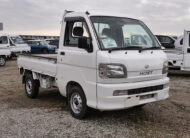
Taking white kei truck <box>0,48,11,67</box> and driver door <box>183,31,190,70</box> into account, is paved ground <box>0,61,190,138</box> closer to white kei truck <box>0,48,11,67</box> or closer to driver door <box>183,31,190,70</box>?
driver door <box>183,31,190,70</box>

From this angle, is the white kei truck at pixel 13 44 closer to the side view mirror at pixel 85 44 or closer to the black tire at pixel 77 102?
the black tire at pixel 77 102

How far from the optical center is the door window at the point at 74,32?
220 inches

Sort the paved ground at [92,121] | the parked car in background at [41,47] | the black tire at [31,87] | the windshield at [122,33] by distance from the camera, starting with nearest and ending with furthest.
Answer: the paved ground at [92,121] < the windshield at [122,33] < the black tire at [31,87] < the parked car in background at [41,47]

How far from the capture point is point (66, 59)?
5.86 metres

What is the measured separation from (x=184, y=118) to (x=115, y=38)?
2280 mm

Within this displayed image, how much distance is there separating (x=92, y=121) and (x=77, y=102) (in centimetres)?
51

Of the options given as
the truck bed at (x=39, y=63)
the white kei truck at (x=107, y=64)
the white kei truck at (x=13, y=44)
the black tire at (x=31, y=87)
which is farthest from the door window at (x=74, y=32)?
the white kei truck at (x=13, y=44)

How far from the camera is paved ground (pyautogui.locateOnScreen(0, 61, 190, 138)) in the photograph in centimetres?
496

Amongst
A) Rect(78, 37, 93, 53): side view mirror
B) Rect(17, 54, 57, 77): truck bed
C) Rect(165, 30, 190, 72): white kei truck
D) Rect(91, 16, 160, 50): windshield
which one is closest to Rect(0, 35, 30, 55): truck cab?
Rect(17, 54, 57, 77): truck bed

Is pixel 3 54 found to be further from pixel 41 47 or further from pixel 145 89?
pixel 145 89

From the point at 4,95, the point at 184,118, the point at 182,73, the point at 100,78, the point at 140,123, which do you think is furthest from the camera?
the point at 182,73

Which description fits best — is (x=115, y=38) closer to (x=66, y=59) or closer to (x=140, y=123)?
(x=66, y=59)

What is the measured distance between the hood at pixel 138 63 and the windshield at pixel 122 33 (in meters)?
0.24

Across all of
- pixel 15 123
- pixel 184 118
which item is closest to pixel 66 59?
pixel 15 123
